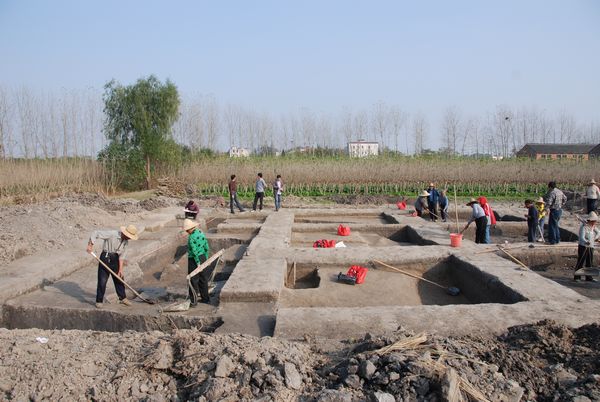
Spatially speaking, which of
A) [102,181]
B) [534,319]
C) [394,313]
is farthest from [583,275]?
[102,181]

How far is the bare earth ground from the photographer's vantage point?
3.28 meters

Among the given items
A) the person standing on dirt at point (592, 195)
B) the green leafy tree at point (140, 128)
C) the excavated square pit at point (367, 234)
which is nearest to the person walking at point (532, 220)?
the excavated square pit at point (367, 234)

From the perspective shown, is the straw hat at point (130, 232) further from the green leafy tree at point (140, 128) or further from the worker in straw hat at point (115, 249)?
the green leafy tree at point (140, 128)

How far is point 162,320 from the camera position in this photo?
5.62 metres

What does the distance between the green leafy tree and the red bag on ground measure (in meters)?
17.8

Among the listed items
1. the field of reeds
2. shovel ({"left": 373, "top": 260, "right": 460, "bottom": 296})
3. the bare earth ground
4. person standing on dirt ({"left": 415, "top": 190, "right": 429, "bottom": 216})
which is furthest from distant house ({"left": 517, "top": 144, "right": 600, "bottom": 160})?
the bare earth ground

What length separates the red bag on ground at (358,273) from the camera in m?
7.40

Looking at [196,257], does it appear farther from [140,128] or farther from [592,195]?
[140,128]

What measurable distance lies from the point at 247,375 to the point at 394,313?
2426 millimetres

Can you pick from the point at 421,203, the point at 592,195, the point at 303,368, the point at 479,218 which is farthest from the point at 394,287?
the point at 592,195

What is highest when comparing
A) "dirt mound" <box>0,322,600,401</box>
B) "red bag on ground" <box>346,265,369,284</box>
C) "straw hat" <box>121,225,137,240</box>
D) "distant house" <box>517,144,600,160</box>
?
"distant house" <box>517,144,600,160</box>

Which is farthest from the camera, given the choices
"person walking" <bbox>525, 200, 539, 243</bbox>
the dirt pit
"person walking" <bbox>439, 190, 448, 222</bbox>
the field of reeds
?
the field of reeds

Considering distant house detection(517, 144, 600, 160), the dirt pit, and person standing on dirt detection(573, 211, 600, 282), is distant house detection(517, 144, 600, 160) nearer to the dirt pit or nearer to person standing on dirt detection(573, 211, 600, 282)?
the dirt pit

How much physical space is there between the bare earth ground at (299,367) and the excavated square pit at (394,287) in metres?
2.11
